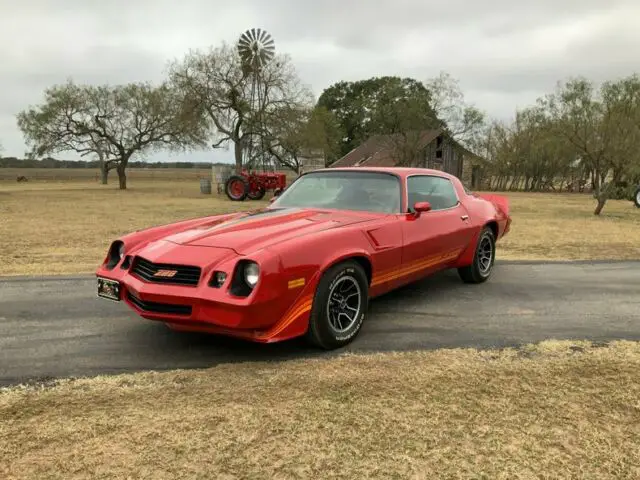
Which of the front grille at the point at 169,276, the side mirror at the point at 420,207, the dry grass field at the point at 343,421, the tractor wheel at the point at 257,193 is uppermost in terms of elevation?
the tractor wheel at the point at 257,193

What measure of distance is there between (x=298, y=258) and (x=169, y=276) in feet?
2.86

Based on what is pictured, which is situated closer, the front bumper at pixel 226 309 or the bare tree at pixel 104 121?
the front bumper at pixel 226 309

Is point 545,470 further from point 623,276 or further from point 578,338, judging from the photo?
point 623,276

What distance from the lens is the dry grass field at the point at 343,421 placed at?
232cm

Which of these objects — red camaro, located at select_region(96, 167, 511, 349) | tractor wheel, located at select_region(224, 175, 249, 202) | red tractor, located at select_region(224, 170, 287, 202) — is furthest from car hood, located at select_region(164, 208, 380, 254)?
tractor wheel, located at select_region(224, 175, 249, 202)

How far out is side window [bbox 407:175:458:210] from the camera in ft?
16.3

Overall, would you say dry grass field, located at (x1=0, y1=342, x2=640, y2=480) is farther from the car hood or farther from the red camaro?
the car hood

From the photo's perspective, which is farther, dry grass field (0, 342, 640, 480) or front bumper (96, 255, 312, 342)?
front bumper (96, 255, 312, 342)

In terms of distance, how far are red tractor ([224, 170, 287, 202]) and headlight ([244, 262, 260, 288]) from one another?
2218 centimetres

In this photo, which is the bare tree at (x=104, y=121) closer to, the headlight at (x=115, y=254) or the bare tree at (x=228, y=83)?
Answer: the bare tree at (x=228, y=83)

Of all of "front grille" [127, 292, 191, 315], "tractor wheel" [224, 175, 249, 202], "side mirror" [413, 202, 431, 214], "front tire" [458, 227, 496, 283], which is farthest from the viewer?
"tractor wheel" [224, 175, 249, 202]

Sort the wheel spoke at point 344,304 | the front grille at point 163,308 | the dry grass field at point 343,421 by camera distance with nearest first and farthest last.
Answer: the dry grass field at point 343,421 → the front grille at point 163,308 → the wheel spoke at point 344,304

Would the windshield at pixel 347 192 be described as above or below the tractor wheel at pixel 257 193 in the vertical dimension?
below

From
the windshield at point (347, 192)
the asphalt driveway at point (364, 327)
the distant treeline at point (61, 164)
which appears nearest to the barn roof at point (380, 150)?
the asphalt driveway at point (364, 327)
